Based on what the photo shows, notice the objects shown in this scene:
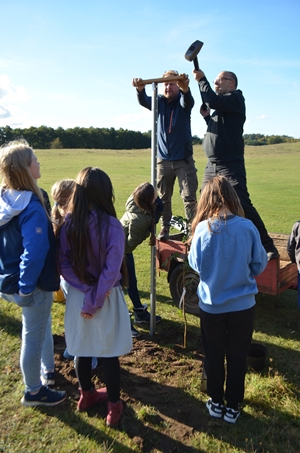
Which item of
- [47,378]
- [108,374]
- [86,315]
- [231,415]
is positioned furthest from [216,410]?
[47,378]

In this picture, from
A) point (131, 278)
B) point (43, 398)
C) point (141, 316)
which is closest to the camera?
point (43, 398)

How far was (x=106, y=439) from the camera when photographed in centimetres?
290

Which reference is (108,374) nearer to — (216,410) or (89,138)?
(216,410)

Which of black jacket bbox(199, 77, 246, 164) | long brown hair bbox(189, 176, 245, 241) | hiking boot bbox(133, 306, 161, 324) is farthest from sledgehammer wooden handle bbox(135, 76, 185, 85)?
hiking boot bbox(133, 306, 161, 324)

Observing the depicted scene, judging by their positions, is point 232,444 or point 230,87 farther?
point 230,87


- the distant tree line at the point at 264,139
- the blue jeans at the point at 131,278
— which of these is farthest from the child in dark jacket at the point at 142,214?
the distant tree line at the point at 264,139

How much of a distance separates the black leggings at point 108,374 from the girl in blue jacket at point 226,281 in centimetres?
76

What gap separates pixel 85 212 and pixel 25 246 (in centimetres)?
52

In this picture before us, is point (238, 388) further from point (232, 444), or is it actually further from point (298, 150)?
point (298, 150)

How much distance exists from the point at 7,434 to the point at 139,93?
161 inches

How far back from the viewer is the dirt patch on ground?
2979 mm

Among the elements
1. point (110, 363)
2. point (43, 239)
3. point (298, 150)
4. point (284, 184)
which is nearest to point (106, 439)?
point (110, 363)

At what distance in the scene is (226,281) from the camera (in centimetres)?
289

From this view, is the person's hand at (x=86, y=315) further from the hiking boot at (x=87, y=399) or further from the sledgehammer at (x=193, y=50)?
the sledgehammer at (x=193, y=50)
